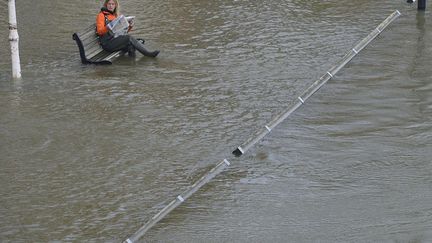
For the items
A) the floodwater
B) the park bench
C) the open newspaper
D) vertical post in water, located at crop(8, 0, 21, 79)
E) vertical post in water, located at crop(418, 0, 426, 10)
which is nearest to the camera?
the floodwater

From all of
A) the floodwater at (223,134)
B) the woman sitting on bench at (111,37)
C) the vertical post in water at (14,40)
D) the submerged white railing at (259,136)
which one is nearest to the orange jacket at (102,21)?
the woman sitting on bench at (111,37)

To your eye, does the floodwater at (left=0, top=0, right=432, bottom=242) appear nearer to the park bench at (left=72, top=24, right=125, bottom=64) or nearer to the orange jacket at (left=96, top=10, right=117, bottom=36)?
the park bench at (left=72, top=24, right=125, bottom=64)

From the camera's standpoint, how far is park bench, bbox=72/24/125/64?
14442 mm

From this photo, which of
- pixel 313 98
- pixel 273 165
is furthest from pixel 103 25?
pixel 273 165

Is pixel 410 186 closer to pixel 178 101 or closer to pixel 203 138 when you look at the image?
pixel 203 138

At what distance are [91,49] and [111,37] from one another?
38cm

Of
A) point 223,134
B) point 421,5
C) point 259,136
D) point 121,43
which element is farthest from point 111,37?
point 421,5

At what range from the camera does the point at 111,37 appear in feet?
49.0

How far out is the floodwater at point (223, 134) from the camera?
880 centimetres

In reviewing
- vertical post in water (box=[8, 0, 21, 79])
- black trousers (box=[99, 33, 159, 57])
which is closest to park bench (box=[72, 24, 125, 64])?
black trousers (box=[99, 33, 159, 57])

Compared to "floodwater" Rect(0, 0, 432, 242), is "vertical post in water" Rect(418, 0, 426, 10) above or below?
above

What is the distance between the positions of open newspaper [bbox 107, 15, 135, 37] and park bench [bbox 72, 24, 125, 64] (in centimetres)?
34

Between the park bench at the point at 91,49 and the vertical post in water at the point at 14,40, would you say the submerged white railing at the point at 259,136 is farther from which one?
the vertical post in water at the point at 14,40

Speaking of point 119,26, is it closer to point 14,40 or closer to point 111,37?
point 111,37
